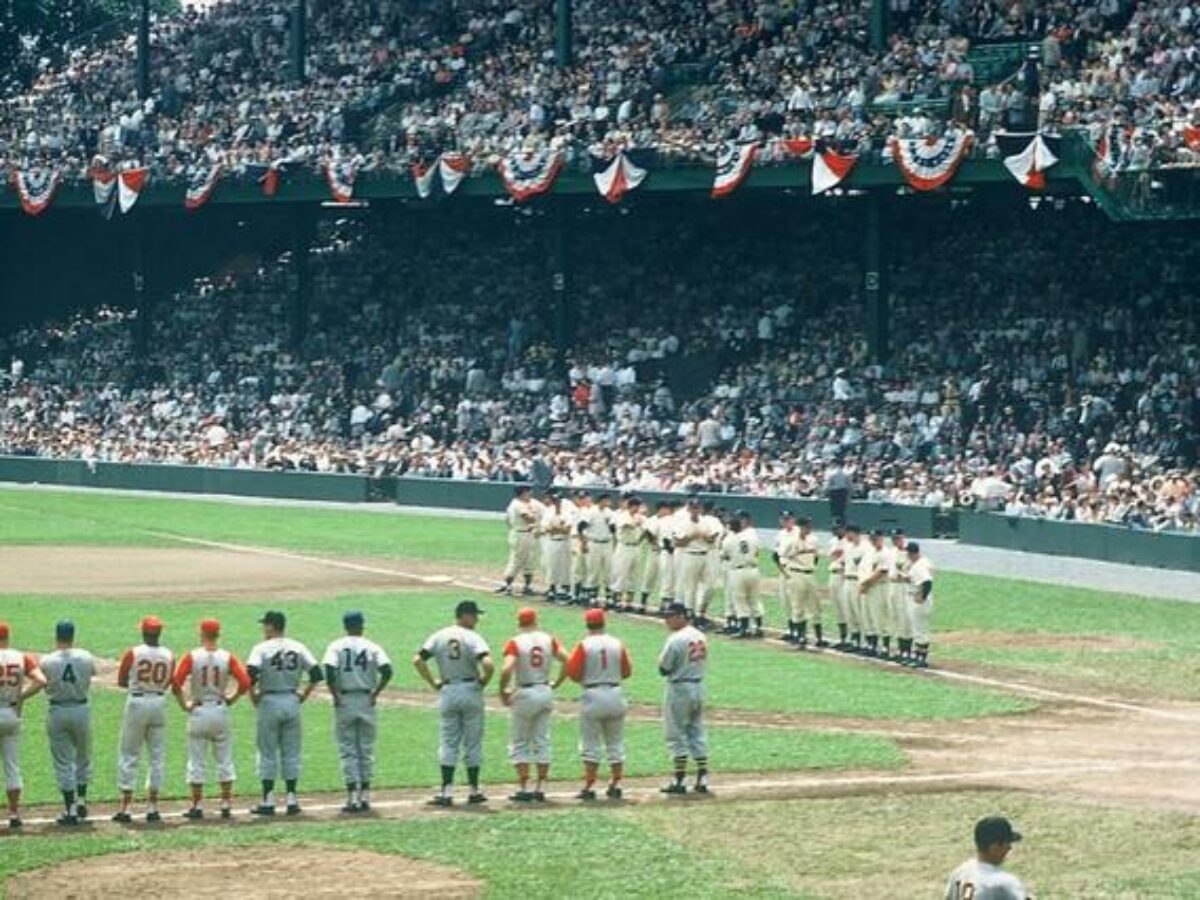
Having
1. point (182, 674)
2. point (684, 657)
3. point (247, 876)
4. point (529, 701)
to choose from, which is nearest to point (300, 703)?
point (182, 674)

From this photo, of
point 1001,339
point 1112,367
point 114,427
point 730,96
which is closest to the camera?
point 1112,367

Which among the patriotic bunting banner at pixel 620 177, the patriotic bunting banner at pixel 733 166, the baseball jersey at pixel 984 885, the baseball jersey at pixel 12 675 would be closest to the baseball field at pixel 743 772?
the baseball jersey at pixel 12 675

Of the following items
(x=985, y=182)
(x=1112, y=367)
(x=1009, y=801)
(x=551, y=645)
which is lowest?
(x=1009, y=801)

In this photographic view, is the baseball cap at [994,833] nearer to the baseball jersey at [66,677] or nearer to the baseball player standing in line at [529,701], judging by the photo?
the baseball player standing in line at [529,701]

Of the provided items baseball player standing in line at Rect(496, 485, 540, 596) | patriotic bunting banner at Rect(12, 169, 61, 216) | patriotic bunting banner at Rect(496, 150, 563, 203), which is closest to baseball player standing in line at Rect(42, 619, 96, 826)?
baseball player standing in line at Rect(496, 485, 540, 596)

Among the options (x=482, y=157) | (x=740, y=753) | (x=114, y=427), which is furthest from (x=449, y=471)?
(x=740, y=753)

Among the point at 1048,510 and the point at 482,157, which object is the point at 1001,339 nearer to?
the point at 1048,510

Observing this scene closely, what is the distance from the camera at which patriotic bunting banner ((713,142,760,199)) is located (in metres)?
54.6

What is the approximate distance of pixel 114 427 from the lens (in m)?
68.7

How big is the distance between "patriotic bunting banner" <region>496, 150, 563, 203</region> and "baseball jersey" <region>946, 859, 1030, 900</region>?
45617mm

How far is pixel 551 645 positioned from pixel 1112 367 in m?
29.3

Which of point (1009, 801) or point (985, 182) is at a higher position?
point (985, 182)

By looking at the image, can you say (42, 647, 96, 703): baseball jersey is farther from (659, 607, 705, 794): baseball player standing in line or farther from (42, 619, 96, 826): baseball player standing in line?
(659, 607, 705, 794): baseball player standing in line

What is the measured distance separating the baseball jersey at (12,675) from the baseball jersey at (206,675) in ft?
4.37
